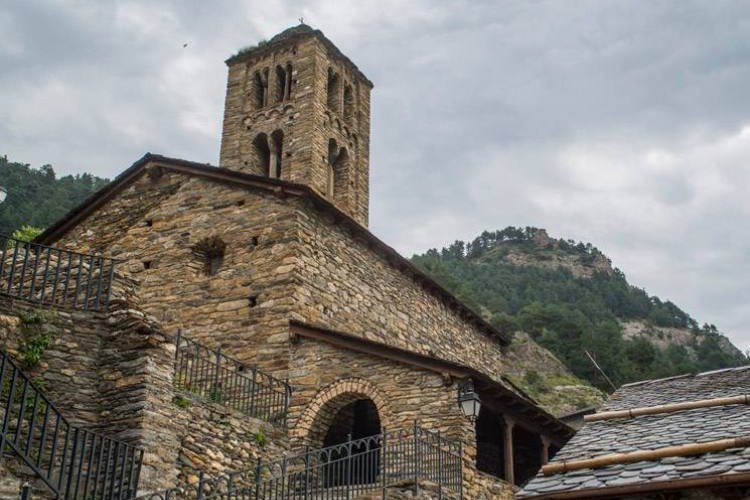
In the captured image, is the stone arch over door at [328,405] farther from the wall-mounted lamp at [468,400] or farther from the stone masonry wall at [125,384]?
the stone masonry wall at [125,384]

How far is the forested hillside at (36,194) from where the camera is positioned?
39.4 m

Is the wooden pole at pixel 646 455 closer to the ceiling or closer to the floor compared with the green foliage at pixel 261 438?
closer to the floor

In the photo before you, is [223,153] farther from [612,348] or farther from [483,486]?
[612,348]

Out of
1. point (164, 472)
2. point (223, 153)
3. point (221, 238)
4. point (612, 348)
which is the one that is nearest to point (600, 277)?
point (612, 348)

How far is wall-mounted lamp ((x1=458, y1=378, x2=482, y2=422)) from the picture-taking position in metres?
13.4

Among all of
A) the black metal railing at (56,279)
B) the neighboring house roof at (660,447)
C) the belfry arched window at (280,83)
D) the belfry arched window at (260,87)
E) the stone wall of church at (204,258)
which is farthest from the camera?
the belfry arched window at (260,87)

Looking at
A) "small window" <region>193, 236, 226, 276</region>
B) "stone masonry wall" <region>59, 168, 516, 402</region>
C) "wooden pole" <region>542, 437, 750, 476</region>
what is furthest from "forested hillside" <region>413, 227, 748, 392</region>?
"wooden pole" <region>542, 437, 750, 476</region>

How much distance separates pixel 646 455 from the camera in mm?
6820

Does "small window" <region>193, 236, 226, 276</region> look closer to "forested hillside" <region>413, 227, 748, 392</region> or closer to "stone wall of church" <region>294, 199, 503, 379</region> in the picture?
"stone wall of church" <region>294, 199, 503, 379</region>

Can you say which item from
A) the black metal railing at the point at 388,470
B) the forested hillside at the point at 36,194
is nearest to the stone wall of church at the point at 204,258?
the black metal railing at the point at 388,470

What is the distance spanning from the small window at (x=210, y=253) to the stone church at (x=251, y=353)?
0.10 feet

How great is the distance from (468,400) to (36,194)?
38.4 meters

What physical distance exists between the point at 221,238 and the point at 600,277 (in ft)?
284

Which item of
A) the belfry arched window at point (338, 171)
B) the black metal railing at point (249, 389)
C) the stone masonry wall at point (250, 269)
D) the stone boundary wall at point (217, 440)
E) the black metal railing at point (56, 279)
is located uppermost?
the belfry arched window at point (338, 171)
